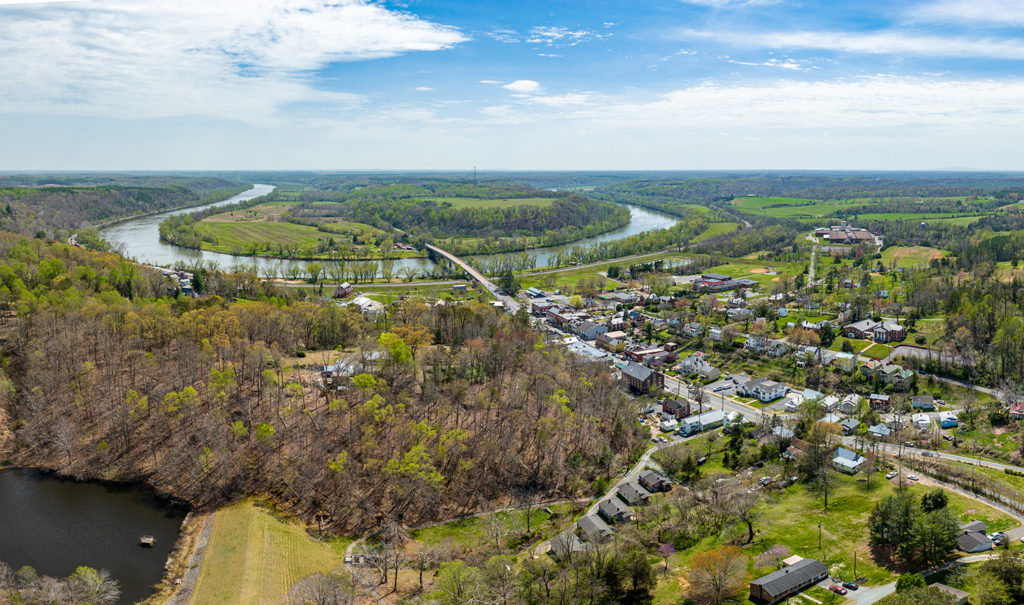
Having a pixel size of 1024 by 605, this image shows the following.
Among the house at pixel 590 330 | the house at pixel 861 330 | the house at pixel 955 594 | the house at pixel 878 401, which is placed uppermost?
the house at pixel 861 330

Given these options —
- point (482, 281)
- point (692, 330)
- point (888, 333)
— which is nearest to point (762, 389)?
point (692, 330)

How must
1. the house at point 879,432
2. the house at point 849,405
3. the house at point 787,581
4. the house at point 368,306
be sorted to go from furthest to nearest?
1. the house at point 368,306
2. the house at point 849,405
3. the house at point 879,432
4. the house at point 787,581

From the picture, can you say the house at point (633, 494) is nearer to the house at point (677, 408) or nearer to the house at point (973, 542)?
the house at point (677, 408)

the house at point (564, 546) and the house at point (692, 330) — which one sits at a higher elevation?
the house at point (692, 330)

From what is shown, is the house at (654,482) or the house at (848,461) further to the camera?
the house at (848,461)

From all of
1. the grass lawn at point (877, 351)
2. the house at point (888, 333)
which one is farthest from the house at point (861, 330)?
the grass lawn at point (877, 351)

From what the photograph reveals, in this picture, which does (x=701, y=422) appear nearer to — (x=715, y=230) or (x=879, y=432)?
(x=879, y=432)

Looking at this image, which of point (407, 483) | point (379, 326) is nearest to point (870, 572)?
point (407, 483)
